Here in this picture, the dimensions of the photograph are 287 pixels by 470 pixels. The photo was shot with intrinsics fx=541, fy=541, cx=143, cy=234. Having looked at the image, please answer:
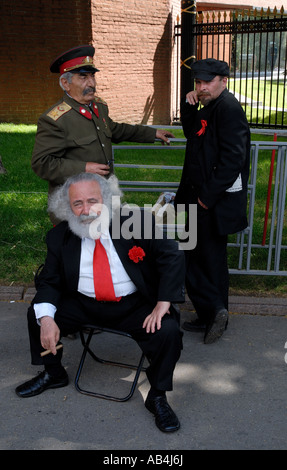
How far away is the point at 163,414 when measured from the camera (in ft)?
10.1

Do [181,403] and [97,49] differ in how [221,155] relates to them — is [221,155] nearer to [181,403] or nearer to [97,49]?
[181,403]

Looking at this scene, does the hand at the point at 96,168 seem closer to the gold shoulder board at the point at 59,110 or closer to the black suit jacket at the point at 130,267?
the gold shoulder board at the point at 59,110

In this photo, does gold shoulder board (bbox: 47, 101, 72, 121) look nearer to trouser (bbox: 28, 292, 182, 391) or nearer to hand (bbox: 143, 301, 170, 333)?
trouser (bbox: 28, 292, 182, 391)

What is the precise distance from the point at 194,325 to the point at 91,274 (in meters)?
1.29

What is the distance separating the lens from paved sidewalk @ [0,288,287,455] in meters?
2.95

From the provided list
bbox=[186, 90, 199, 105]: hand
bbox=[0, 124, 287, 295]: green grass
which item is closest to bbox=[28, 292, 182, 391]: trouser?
bbox=[186, 90, 199, 105]: hand

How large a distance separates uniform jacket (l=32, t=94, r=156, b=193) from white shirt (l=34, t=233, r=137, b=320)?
68cm

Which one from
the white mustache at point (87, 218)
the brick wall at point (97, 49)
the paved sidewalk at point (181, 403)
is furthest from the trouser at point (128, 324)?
the brick wall at point (97, 49)

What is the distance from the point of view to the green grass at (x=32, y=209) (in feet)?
16.4

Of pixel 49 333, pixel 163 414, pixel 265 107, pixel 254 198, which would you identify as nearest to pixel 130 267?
pixel 49 333

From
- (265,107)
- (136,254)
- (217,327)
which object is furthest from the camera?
(265,107)

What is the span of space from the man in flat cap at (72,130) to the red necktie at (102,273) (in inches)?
28.2

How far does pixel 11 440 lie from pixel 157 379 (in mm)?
868

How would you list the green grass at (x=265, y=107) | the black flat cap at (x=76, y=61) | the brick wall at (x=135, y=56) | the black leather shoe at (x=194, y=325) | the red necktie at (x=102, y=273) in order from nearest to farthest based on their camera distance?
1. the red necktie at (x=102, y=273)
2. the black flat cap at (x=76, y=61)
3. the black leather shoe at (x=194, y=325)
4. the green grass at (x=265, y=107)
5. the brick wall at (x=135, y=56)
